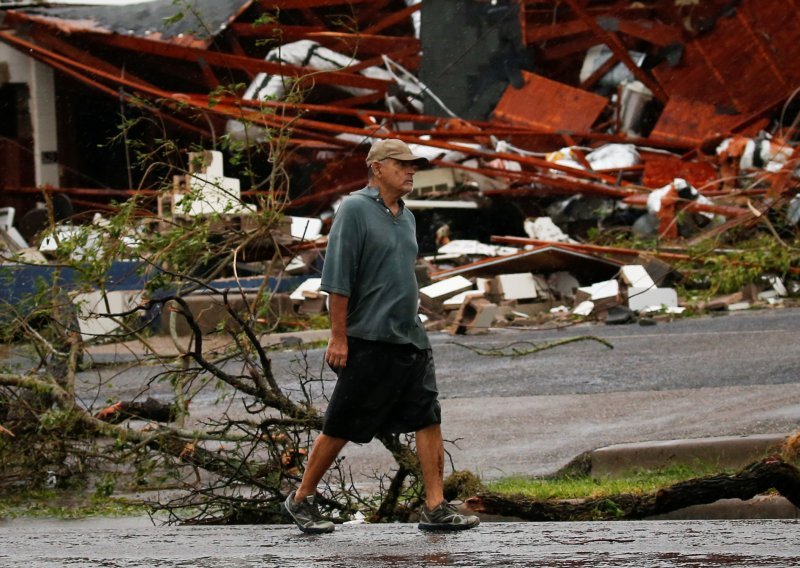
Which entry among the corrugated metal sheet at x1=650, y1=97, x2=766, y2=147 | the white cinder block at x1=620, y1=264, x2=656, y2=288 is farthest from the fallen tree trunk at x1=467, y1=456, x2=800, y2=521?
the corrugated metal sheet at x1=650, y1=97, x2=766, y2=147

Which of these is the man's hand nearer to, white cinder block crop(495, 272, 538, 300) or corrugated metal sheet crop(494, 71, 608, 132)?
white cinder block crop(495, 272, 538, 300)

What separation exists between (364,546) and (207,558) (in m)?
0.55

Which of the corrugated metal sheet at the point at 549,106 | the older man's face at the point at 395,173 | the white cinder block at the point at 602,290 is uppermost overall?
the corrugated metal sheet at the point at 549,106

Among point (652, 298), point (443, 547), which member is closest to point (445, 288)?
point (652, 298)

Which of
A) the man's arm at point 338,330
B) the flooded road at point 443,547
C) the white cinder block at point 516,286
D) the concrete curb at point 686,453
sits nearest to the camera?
the flooded road at point 443,547

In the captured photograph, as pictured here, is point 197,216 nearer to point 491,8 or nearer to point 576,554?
point 576,554

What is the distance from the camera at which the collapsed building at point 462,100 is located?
17.5 m

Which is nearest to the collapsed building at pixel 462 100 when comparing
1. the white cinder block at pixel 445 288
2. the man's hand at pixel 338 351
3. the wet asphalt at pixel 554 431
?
the white cinder block at pixel 445 288

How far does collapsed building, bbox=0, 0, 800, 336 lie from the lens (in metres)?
Answer: 17.5

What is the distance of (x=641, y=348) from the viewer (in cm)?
1107

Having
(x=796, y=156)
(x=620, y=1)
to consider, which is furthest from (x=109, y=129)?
(x=796, y=156)

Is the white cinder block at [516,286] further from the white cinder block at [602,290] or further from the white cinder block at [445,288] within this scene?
the white cinder block at [602,290]

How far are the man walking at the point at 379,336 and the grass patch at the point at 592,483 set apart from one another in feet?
4.29

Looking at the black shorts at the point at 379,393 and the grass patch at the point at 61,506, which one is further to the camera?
the grass patch at the point at 61,506
